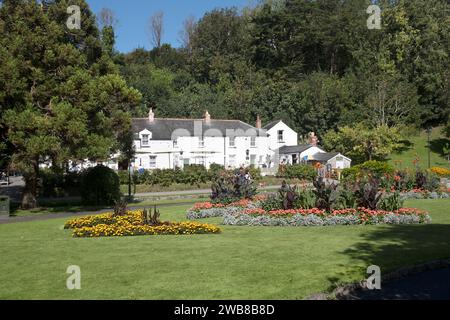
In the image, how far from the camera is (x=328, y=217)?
1794cm

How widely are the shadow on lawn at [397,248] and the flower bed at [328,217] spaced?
3.60 feet

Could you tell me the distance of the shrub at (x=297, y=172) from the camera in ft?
158

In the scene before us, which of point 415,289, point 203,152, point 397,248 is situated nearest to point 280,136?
point 203,152

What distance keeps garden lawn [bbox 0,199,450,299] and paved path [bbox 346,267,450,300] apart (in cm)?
44

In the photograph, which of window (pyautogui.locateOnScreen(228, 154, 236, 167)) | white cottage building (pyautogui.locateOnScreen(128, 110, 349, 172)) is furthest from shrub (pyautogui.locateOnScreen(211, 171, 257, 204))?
window (pyautogui.locateOnScreen(228, 154, 236, 167))

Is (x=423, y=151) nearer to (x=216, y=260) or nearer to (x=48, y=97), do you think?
(x=48, y=97)

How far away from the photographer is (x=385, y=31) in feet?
237

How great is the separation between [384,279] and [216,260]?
367 centimetres

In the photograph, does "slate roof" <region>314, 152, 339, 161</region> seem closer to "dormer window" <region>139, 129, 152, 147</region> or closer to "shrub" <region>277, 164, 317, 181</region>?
"shrub" <region>277, 164, 317, 181</region>

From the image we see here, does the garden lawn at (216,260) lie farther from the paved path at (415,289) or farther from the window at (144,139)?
the window at (144,139)

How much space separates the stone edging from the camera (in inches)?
341

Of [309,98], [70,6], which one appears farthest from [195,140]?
[70,6]

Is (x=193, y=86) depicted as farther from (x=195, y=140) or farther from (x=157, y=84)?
(x=195, y=140)

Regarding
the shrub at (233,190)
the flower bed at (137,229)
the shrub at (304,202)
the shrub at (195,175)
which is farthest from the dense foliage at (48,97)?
the shrub at (195,175)
